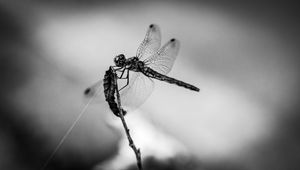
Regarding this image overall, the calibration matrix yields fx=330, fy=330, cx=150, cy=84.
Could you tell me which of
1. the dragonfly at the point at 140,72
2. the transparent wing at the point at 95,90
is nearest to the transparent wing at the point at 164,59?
the dragonfly at the point at 140,72

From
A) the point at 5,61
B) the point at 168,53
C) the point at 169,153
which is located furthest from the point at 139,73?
the point at 5,61

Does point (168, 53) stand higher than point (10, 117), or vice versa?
point (168, 53)

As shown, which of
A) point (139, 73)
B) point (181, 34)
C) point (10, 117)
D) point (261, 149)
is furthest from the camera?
point (181, 34)

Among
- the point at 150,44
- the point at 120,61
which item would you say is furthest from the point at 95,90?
the point at 150,44

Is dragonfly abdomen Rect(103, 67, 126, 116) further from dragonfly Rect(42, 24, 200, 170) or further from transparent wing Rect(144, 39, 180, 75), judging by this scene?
transparent wing Rect(144, 39, 180, 75)

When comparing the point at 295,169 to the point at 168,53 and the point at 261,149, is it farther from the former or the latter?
the point at 168,53

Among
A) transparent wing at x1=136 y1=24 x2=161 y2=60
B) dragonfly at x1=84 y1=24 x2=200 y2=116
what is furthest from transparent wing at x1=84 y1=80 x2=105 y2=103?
transparent wing at x1=136 y1=24 x2=161 y2=60

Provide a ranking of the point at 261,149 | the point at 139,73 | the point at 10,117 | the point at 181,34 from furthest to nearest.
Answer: the point at 181,34
the point at 261,149
the point at 10,117
the point at 139,73
